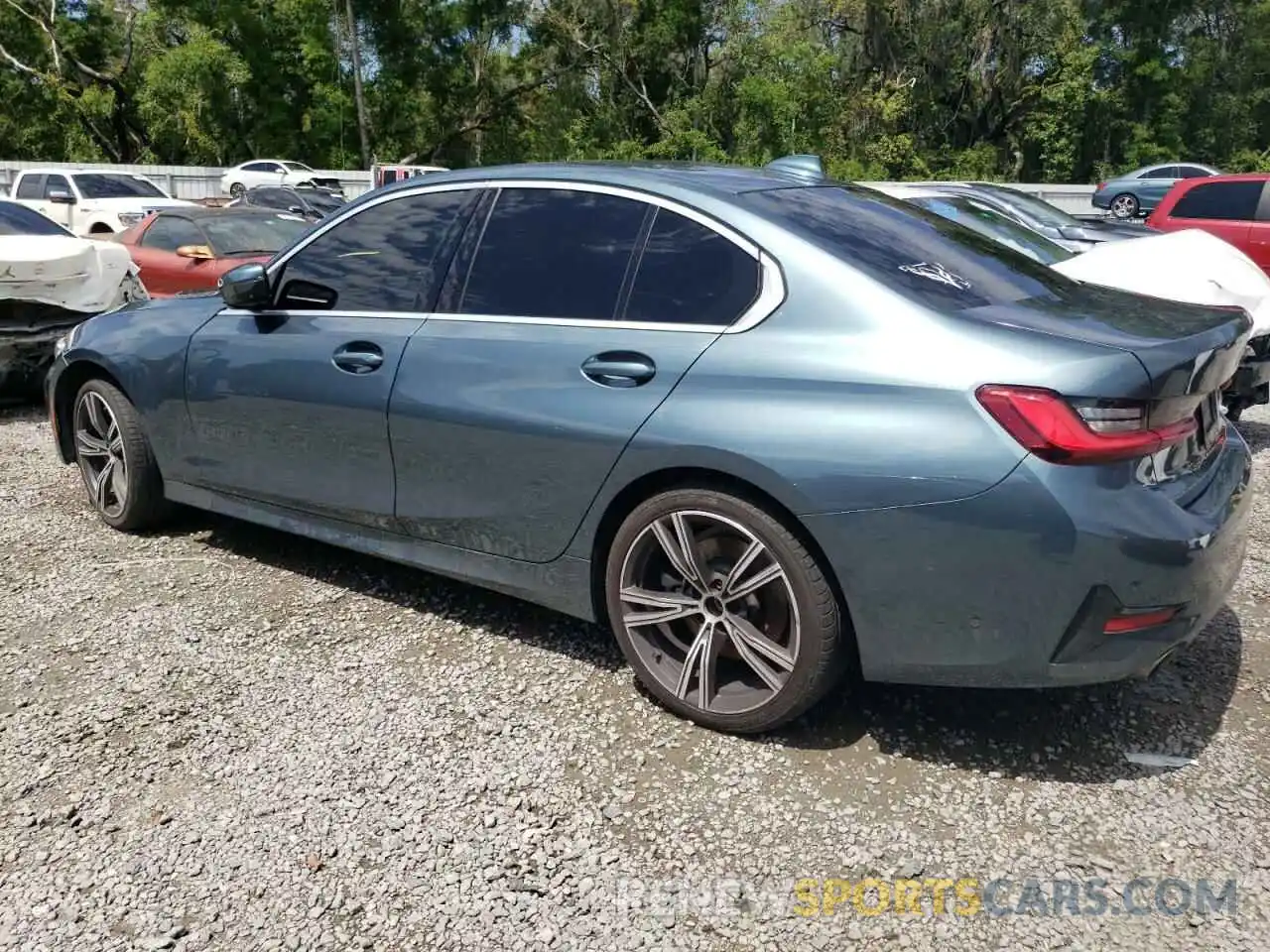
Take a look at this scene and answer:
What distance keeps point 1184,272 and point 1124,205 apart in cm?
2244

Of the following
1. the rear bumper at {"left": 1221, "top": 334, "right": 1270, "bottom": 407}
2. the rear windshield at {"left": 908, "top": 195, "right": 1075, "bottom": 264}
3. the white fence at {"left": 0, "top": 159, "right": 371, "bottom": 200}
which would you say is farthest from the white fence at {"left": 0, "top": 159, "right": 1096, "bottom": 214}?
the rear bumper at {"left": 1221, "top": 334, "right": 1270, "bottom": 407}

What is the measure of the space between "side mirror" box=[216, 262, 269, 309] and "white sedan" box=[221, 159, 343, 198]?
26.8 metres

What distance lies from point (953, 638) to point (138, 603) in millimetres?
3127

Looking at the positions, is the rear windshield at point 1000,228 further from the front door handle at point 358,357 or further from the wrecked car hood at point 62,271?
the wrecked car hood at point 62,271

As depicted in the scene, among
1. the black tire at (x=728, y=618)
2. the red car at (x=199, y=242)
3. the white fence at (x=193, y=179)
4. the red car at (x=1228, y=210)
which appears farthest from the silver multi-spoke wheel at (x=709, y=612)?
the white fence at (x=193, y=179)

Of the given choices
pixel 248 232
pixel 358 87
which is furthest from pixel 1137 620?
pixel 358 87

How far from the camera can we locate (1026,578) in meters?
2.60

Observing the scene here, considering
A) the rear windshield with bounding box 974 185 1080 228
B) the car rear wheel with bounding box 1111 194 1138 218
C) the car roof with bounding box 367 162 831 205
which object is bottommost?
the car rear wheel with bounding box 1111 194 1138 218

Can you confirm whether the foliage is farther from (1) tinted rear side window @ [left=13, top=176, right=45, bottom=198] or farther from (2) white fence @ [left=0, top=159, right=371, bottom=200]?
(1) tinted rear side window @ [left=13, top=176, right=45, bottom=198]

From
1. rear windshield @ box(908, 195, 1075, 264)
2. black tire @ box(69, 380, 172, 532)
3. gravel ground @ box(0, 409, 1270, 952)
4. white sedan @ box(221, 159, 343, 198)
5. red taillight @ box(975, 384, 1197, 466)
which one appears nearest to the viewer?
gravel ground @ box(0, 409, 1270, 952)

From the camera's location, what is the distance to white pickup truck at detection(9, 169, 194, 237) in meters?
17.5

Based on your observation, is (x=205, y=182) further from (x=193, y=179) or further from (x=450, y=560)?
(x=450, y=560)

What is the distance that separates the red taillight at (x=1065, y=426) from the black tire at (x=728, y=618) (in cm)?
64

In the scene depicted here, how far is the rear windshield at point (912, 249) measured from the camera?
300cm
